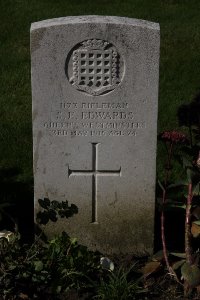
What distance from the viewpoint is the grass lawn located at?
271 inches

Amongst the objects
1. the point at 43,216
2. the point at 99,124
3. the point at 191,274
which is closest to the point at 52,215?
the point at 43,216

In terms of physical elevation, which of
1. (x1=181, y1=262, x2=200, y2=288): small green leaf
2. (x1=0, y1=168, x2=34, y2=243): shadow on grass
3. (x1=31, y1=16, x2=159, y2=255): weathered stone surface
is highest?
(x1=31, y1=16, x2=159, y2=255): weathered stone surface

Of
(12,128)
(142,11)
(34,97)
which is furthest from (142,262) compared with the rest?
(142,11)

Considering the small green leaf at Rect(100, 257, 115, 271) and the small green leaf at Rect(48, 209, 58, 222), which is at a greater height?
the small green leaf at Rect(48, 209, 58, 222)

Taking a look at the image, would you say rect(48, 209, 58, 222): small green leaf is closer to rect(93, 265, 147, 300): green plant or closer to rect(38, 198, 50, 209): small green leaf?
rect(38, 198, 50, 209): small green leaf

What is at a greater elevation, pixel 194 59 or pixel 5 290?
pixel 194 59

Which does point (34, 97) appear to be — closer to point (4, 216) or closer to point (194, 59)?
point (4, 216)

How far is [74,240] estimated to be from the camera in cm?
478

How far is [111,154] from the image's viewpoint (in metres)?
4.86

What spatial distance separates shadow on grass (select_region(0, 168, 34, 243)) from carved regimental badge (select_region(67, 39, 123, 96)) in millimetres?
1066

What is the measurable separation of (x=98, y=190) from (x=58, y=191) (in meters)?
0.27

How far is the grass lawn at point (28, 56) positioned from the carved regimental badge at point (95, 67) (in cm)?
168

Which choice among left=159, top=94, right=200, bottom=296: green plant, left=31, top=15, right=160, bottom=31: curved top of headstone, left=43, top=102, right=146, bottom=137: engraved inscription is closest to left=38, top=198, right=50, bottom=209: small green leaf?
left=43, top=102, right=146, bottom=137: engraved inscription

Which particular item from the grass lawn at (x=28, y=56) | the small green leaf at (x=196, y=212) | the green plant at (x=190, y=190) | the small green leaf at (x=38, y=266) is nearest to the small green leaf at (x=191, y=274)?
the green plant at (x=190, y=190)
